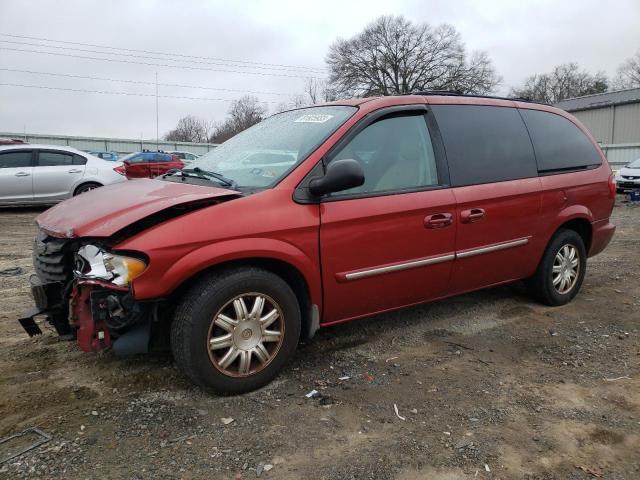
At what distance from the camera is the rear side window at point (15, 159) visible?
35.1 feet

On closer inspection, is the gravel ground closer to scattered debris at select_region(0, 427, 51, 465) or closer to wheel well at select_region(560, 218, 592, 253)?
scattered debris at select_region(0, 427, 51, 465)

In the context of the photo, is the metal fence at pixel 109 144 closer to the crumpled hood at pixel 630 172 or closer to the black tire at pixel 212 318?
the crumpled hood at pixel 630 172

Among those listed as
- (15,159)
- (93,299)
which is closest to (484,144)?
(93,299)

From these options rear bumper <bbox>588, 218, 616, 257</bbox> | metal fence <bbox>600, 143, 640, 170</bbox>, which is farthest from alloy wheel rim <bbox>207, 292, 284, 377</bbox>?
metal fence <bbox>600, 143, 640, 170</bbox>

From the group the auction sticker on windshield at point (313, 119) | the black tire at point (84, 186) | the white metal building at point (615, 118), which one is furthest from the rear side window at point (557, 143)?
the white metal building at point (615, 118)

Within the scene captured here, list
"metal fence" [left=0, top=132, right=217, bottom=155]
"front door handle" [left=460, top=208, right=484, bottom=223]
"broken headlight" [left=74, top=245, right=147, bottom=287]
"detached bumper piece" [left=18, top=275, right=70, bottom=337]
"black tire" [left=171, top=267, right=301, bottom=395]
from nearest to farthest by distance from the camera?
1. "broken headlight" [left=74, top=245, right=147, bottom=287]
2. "black tire" [left=171, top=267, right=301, bottom=395]
3. "detached bumper piece" [left=18, top=275, right=70, bottom=337]
4. "front door handle" [left=460, top=208, right=484, bottom=223]
5. "metal fence" [left=0, top=132, right=217, bottom=155]

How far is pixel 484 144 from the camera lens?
160 inches

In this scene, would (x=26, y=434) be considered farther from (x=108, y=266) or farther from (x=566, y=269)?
(x=566, y=269)

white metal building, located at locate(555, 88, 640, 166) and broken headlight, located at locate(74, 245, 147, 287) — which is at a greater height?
white metal building, located at locate(555, 88, 640, 166)

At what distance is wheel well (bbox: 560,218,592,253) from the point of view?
4746 millimetres

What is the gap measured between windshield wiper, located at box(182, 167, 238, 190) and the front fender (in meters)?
0.50

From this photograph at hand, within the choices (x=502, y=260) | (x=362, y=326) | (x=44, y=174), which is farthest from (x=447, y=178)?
(x=44, y=174)

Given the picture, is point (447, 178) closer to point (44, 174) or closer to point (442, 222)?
point (442, 222)

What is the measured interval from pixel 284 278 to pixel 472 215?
4.94 ft
